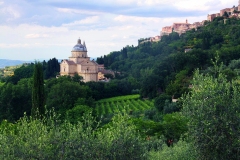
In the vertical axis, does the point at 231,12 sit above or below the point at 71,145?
above

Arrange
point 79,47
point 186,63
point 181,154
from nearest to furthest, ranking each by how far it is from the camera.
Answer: point 181,154 < point 186,63 < point 79,47

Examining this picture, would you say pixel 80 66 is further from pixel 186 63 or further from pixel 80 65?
pixel 186 63

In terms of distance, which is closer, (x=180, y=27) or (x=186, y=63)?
(x=186, y=63)

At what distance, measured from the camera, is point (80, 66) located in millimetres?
61875

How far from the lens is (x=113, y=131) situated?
36.6ft

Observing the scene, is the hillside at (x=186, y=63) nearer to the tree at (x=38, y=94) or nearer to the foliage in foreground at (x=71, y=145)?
the tree at (x=38, y=94)

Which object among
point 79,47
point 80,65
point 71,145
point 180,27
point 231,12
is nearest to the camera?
point 71,145

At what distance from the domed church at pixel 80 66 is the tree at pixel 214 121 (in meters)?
50.4

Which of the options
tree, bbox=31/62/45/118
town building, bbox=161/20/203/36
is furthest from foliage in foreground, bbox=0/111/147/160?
town building, bbox=161/20/203/36

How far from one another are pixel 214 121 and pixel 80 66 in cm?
5243

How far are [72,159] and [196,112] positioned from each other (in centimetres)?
484

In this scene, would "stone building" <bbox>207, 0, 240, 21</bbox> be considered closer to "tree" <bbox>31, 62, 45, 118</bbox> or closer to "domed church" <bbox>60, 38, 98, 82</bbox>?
"domed church" <bbox>60, 38, 98, 82</bbox>

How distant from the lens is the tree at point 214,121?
10.8m

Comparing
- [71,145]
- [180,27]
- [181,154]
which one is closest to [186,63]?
[181,154]
